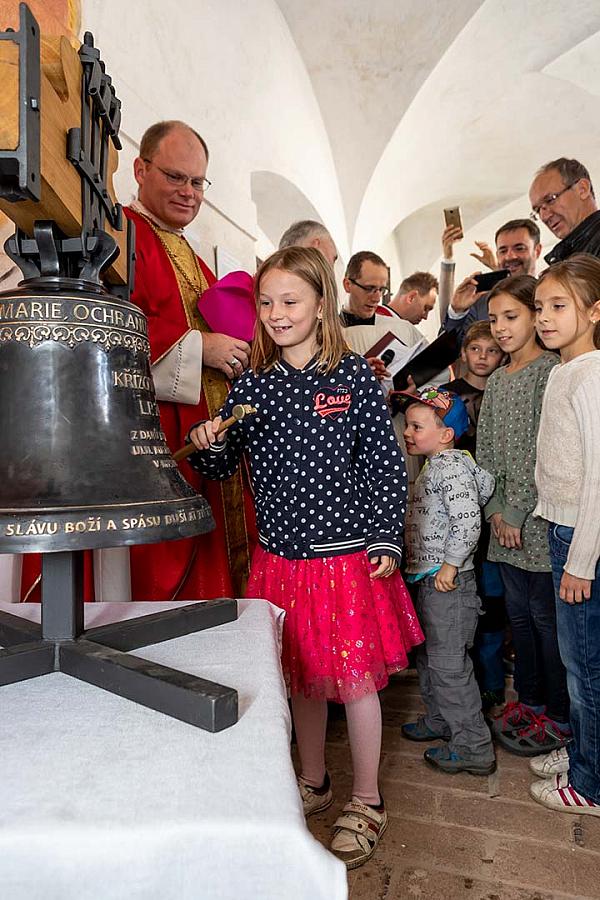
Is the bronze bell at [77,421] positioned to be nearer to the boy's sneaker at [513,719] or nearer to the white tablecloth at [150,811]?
the white tablecloth at [150,811]

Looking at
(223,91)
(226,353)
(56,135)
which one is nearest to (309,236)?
(226,353)

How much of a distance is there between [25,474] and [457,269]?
1139 centimetres

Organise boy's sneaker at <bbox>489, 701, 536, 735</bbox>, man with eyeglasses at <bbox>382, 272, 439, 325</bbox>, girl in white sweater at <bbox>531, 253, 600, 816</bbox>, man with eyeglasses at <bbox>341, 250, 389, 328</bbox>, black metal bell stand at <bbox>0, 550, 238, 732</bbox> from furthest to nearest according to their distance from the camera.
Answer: man with eyeglasses at <bbox>382, 272, 439, 325</bbox> → man with eyeglasses at <bbox>341, 250, 389, 328</bbox> → boy's sneaker at <bbox>489, 701, 536, 735</bbox> → girl in white sweater at <bbox>531, 253, 600, 816</bbox> → black metal bell stand at <bbox>0, 550, 238, 732</bbox>

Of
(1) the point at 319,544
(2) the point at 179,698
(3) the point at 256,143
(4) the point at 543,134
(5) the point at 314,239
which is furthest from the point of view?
(4) the point at 543,134

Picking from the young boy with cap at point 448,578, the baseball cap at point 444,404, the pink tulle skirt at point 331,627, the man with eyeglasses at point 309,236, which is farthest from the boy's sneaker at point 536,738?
the man with eyeglasses at point 309,236

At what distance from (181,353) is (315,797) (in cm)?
125

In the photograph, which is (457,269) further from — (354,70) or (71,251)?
(71,251)

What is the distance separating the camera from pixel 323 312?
1794 mm

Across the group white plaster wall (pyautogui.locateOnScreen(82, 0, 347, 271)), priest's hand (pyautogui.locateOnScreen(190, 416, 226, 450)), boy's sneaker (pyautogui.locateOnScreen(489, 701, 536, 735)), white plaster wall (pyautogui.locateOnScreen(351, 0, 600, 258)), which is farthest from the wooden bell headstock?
white plaster wall (pyautogui.locateOnScreen(351, 0, 600, 258))

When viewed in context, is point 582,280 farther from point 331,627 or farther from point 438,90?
point 438,90

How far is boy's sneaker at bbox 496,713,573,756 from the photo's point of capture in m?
2.30

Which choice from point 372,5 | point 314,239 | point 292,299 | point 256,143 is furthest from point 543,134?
point 292,299

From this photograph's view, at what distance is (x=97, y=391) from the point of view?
1.03m

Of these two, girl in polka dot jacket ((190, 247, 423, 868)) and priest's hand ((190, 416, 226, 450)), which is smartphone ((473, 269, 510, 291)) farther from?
priest's hand ((190, 416, 226, 450))
